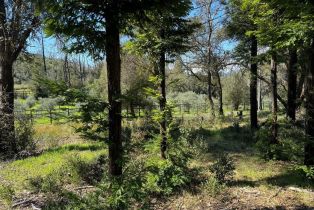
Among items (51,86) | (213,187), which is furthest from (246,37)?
(51,86)

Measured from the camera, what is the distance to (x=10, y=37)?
39.9 feet

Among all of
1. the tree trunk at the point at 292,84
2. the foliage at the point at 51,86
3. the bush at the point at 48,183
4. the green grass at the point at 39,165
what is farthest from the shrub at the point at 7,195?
the tree trunk at the point at 292,84

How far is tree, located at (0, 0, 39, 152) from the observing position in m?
12.2

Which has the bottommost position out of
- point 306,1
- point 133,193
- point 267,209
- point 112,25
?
point 267,209

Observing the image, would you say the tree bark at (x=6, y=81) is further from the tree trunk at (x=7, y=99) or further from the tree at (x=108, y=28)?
the tree at (x=108, y=28)

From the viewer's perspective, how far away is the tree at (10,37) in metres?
12.2

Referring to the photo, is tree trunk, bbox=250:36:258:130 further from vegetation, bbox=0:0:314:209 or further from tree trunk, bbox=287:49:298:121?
tree trunk, bbox=287:49:298:121

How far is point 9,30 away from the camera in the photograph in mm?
12461

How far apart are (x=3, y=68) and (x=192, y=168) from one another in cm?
843

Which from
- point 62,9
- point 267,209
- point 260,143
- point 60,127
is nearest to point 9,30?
point 60,127

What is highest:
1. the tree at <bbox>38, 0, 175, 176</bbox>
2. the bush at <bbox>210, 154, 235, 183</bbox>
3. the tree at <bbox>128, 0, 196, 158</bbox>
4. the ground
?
the tree at <bbox>128, 0, 196, 158</bbox>

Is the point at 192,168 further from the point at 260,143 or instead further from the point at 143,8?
the point at 143,8

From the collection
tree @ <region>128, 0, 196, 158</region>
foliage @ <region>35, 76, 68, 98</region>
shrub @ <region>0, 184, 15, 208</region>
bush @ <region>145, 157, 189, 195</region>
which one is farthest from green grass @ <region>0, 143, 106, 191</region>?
foliage @ <region>35, 76, 68, 98</region>

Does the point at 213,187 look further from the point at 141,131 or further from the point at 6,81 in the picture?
the point at 6,81
